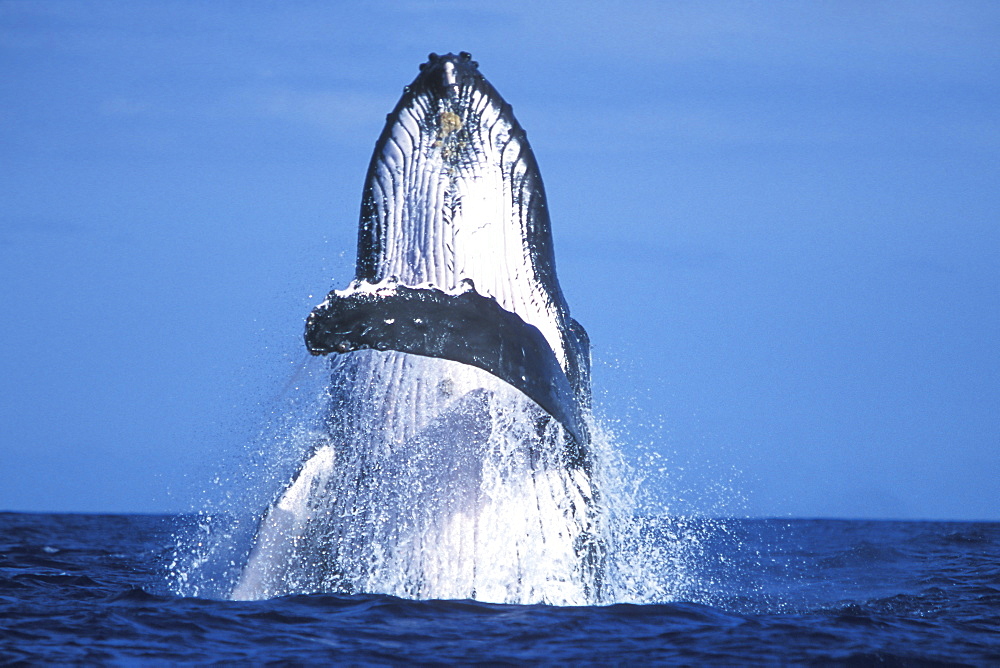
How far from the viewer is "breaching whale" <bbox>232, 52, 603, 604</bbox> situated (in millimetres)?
8805

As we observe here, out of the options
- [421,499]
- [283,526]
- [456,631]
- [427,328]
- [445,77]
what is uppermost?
[445,77]

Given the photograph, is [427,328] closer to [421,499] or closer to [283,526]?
[421,499]

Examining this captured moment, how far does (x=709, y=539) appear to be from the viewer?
104 ft

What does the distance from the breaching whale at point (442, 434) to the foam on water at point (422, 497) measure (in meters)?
0.01

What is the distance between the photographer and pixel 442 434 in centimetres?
881

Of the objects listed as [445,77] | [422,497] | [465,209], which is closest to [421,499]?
[422,497]

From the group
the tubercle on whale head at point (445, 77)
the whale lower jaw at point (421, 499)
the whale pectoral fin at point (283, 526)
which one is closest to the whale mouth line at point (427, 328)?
the whale lower jaw at point (421, 499)

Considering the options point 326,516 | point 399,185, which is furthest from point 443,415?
point 399,185

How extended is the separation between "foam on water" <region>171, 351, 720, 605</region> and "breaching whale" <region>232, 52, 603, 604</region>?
11 mm

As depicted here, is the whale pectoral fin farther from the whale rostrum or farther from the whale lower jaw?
the whale rostrum

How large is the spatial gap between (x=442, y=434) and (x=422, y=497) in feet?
1.66

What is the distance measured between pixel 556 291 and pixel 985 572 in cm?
985

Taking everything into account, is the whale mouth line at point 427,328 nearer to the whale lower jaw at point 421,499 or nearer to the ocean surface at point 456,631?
the whale lower jaw at point 421,499

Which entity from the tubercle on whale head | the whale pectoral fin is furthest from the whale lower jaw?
the tubercle on whale head
